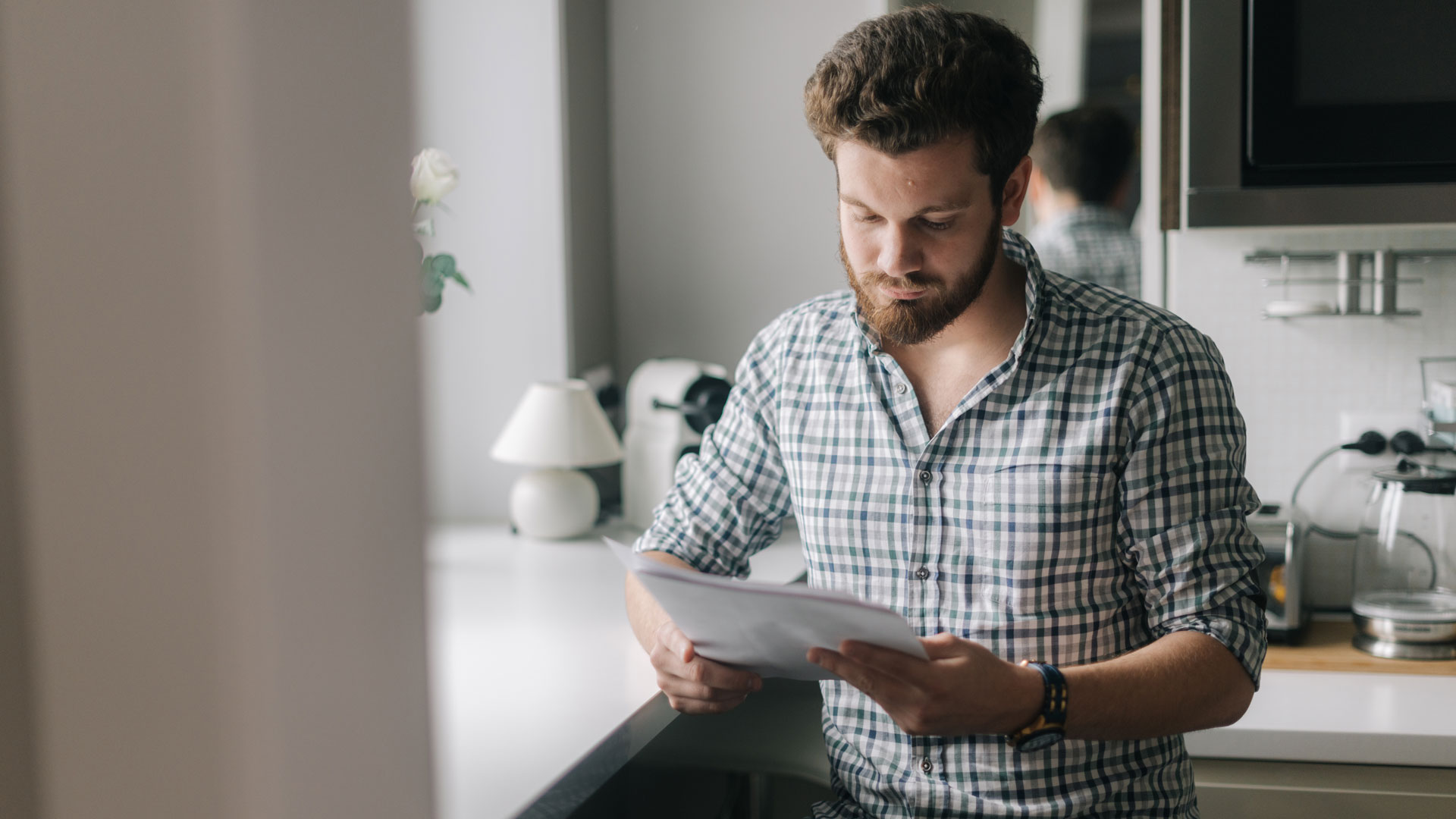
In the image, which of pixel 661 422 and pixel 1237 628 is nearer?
pixel 1237 628

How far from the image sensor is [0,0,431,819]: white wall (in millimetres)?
494

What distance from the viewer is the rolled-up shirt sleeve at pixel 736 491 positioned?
1.35m

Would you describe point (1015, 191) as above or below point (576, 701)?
above

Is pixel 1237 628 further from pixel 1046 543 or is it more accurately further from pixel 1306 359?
pixel 1306 359

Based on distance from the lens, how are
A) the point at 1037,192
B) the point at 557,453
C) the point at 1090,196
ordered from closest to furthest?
the point at 557,453
the point at 1090,196
the point at 1037,192

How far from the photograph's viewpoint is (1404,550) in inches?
71.0

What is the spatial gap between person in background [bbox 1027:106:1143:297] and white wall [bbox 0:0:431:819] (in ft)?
5.79

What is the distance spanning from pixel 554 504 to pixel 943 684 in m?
1.19

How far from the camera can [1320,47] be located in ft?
5.03

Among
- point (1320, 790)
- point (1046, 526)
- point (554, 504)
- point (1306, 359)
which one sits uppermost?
point (1306, 359)

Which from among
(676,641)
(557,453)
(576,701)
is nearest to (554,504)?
(557,453)

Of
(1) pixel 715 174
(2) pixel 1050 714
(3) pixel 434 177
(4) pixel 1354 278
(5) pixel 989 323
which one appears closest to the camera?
(2) pixel 1050 714

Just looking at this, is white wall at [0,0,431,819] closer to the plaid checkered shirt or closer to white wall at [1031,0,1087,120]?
the plaid checkered shirt

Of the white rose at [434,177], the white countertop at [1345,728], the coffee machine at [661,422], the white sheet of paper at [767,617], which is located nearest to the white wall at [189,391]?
the white sheet of paper at [767,617]
